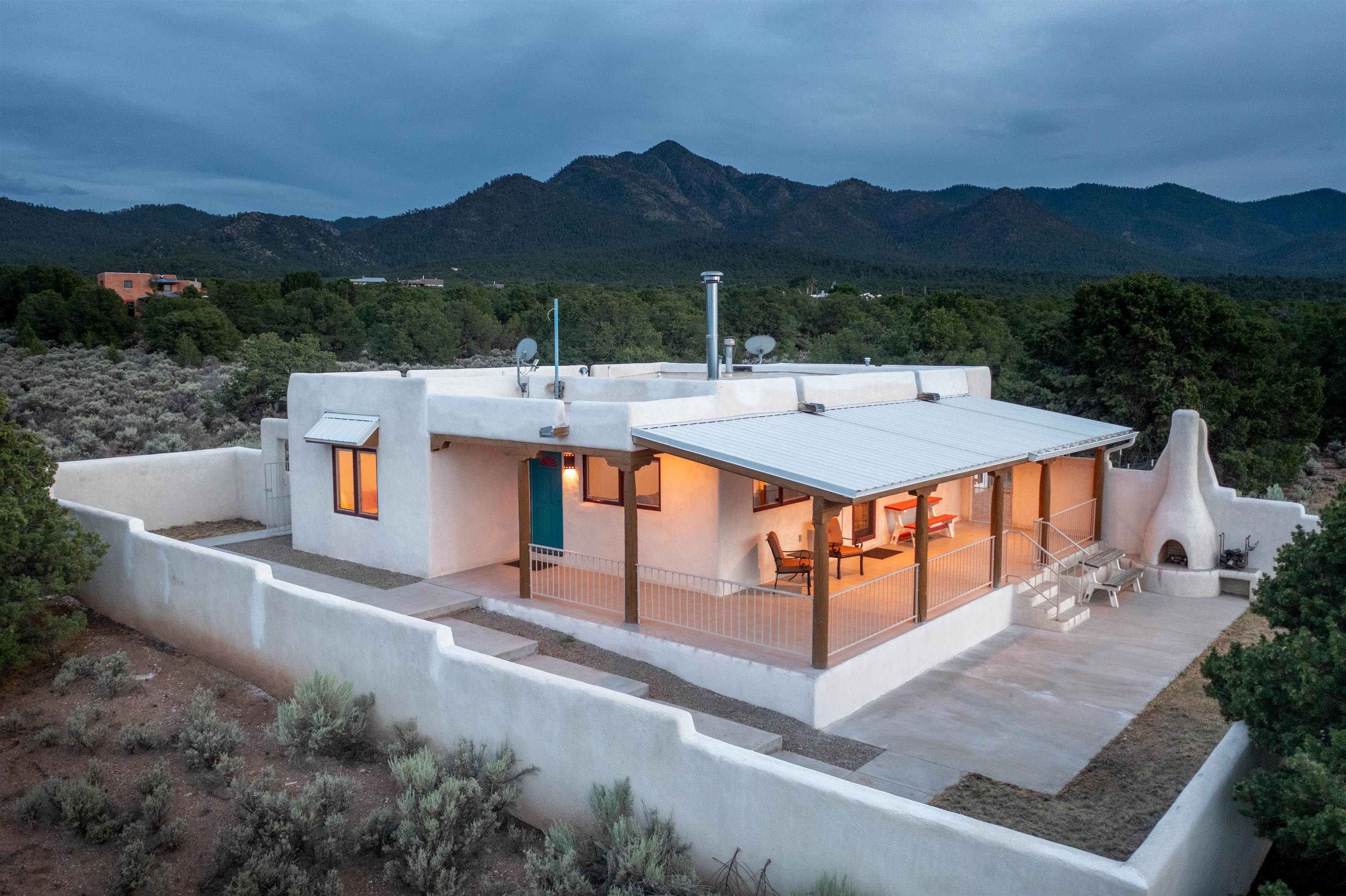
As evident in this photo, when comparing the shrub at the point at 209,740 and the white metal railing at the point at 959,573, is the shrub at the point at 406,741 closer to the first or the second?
the shrub at the point at 209,740

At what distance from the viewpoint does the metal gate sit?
675 inches

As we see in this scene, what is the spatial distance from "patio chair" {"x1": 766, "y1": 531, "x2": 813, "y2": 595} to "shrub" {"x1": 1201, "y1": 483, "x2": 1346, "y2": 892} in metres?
5.46

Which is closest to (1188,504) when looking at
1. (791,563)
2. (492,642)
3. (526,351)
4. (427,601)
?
(791,563)

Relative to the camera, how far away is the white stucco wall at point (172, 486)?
16094 millimetres

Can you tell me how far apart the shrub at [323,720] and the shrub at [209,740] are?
0.41 m

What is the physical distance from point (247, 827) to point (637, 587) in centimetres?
523

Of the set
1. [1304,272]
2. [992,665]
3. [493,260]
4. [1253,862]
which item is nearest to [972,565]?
[992,665]

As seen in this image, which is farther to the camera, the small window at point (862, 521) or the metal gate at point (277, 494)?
the metal gate at point (277, 494)

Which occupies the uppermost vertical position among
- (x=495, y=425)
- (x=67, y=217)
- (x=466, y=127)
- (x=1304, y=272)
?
(x=466, y=127)

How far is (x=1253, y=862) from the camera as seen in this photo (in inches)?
267

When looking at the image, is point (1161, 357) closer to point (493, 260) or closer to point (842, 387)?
point (842, 387)

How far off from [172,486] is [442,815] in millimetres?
13050

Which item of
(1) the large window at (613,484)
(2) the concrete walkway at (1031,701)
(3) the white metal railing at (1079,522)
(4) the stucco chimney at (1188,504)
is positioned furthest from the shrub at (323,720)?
(4) the stucco chimney at (1188,504)

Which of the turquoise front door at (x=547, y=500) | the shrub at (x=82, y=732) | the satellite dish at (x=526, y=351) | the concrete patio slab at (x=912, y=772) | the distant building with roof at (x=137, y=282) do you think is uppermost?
the distant building with roof at (x=137, y=282)
